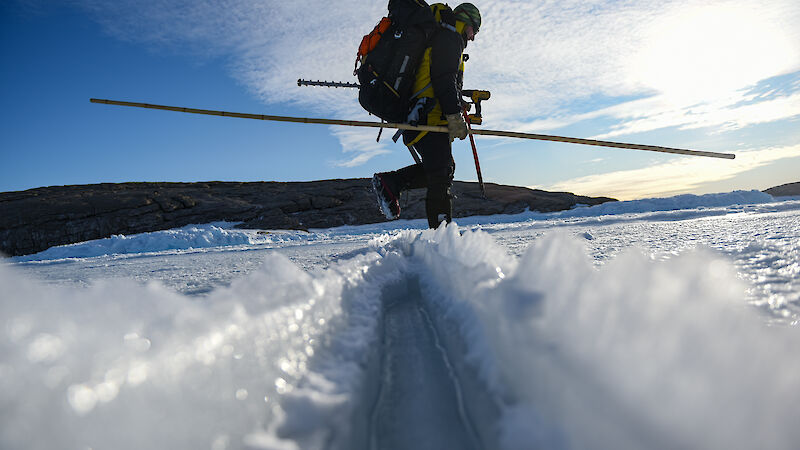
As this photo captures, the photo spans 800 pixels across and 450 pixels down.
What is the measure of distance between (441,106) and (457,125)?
21cm

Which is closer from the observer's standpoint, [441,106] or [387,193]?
[441,106]

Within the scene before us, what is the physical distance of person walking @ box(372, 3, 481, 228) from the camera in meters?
3.02

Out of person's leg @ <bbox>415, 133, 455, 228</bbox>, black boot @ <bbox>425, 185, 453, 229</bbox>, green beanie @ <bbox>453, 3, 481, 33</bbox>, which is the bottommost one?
black boot @ <bbox>425, 185, 453, 229</bbox>

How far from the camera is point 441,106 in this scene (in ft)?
10.1

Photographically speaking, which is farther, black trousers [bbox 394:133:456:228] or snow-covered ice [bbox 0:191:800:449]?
black trousers [bbox 394:133:456:228]

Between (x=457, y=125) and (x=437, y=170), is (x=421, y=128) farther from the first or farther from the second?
(x=437, y=170)

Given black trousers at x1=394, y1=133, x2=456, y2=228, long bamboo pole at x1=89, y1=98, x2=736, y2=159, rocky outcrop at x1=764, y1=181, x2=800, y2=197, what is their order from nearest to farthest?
long bamboo pole at x1=89, y1=98, x2=736, y2=159
black trousers at x1=394, y1=133, x2=456, y2=228
rocky outcrop at x1=764, y1=181, x2=800, y2=197

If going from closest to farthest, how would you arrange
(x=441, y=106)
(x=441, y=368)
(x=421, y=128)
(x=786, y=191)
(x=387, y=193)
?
(x=441, y=368)
(x=421, y=128)
(x=441, y=106)
(x=387, y=193)
(x=786, y=191)

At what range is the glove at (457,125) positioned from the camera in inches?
118

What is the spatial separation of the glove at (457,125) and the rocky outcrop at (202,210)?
1230 cm

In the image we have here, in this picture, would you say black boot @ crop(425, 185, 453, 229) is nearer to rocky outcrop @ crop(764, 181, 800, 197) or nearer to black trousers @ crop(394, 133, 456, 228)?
black trousers @ crop(394, 133, 456, 228)

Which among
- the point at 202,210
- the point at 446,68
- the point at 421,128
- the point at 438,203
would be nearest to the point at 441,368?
the point at 421,128

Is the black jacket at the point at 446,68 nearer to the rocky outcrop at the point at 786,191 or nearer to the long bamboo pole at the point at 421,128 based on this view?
the long bamboo pole at the point at 421,128

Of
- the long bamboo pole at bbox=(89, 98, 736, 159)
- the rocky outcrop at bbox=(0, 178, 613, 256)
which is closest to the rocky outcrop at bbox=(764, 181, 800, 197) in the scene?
the rocky outcrop at bbox=(0, 178, 613, 256)
